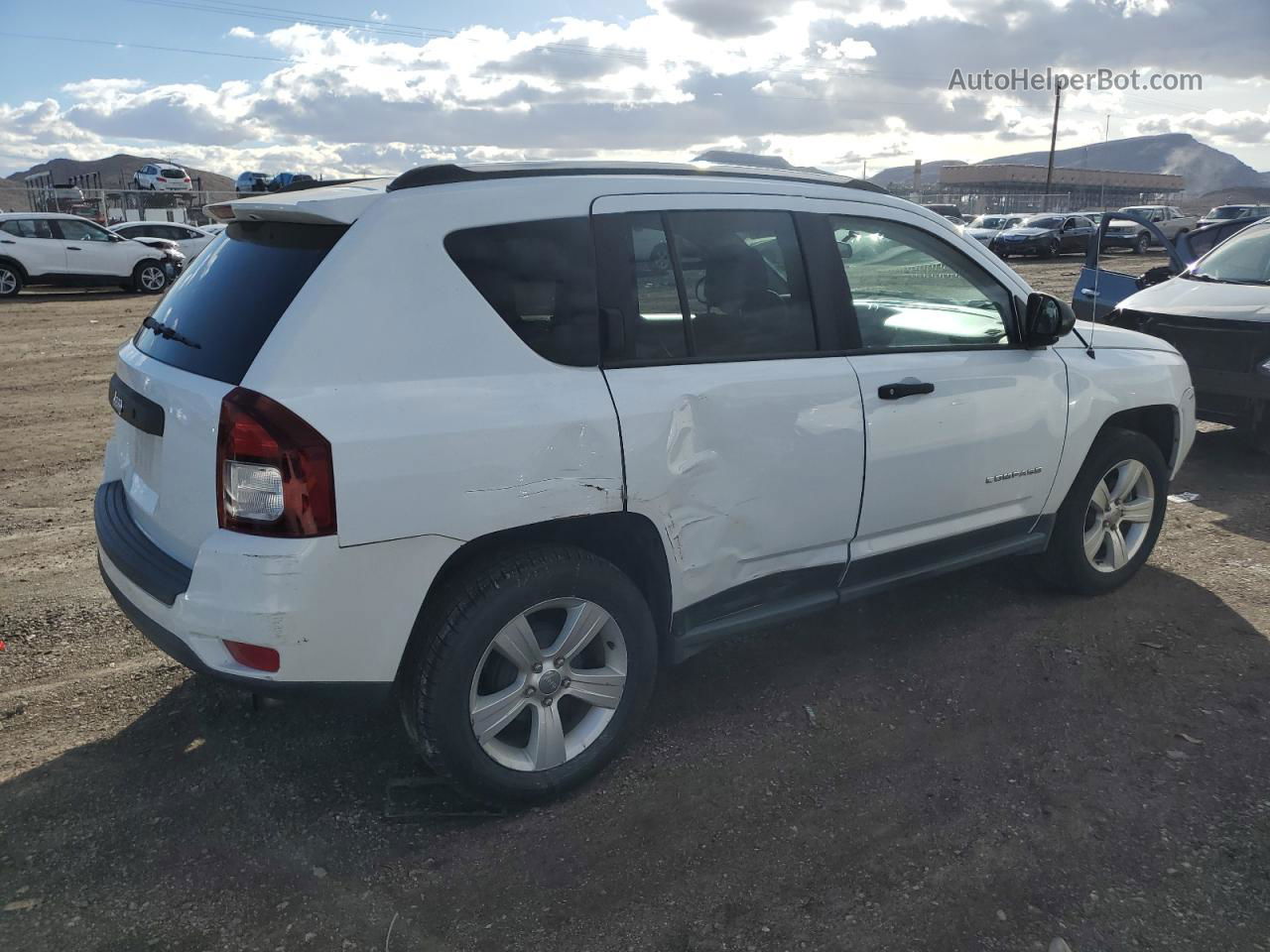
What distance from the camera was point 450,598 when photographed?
2.80 m

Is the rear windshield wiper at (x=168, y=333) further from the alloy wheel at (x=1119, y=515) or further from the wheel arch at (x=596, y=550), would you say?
the alloy wheel at (x=1119, y=515)

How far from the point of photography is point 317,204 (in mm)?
2797

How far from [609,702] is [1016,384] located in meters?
2.10

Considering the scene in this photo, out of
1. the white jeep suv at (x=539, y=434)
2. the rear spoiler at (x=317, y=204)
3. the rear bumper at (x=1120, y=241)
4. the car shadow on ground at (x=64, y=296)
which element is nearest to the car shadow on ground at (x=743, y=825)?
A: the white jeep suv at (x=539, y=434)

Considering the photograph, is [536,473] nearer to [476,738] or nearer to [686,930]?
[476,738]

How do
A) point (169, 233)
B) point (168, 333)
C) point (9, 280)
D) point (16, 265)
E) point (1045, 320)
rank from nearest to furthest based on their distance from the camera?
point (168, 333)
point (1045, 320)
point (16, 265)
point (9, 280)
point (169, 233)

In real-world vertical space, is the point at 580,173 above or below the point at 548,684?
above

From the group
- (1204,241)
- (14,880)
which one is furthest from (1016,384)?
(1204,241)

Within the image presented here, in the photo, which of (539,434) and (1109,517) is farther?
(1109,517)

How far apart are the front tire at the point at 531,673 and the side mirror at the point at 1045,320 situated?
201cm

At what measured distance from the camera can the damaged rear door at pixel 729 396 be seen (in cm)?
307

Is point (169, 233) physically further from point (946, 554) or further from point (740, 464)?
point (740, 464)

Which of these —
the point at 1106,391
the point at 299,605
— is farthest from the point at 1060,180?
the point at 299,605

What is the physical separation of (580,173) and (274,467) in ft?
4.52
